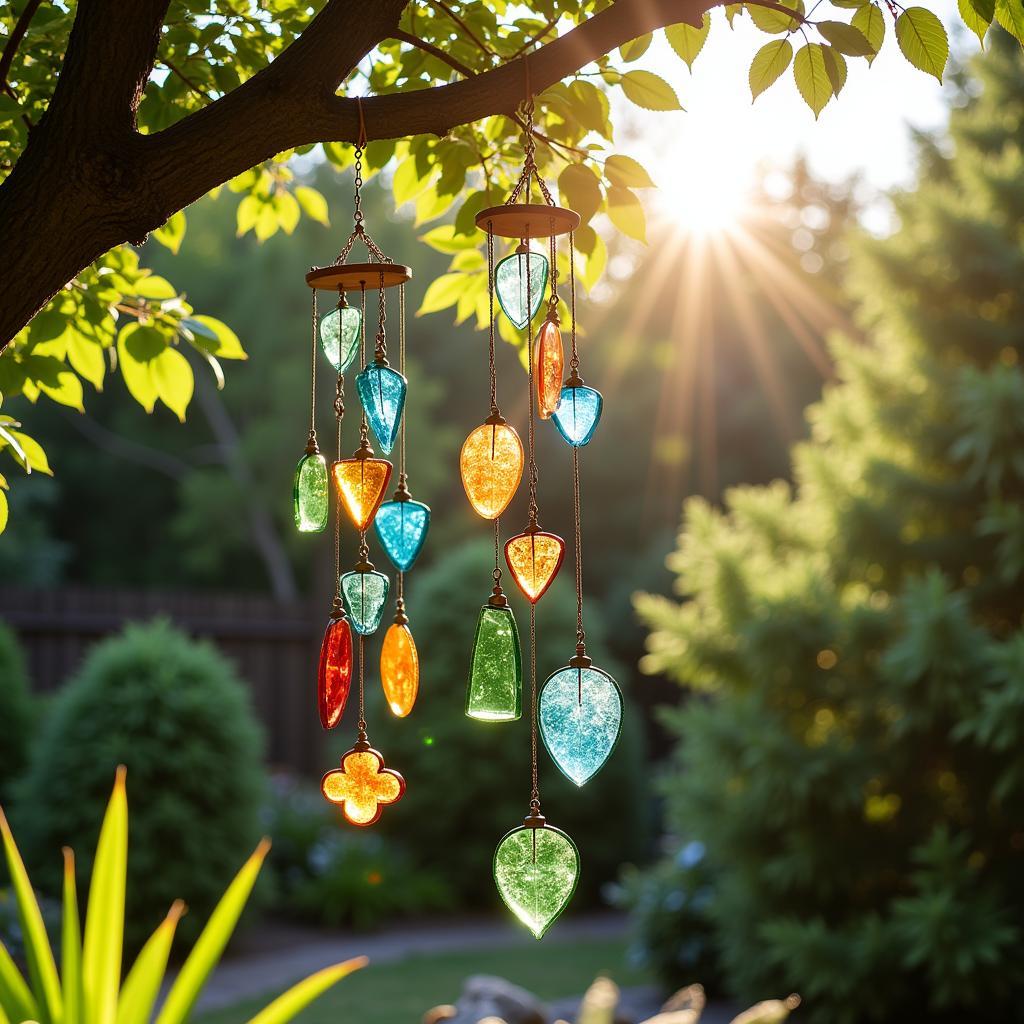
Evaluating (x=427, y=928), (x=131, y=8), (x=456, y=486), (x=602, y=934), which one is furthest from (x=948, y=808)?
(x=456, y=486)

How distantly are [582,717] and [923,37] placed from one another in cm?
103

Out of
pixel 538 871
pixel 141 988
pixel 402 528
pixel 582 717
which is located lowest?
pixel 141 988

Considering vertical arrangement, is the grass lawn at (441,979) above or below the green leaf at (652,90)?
below

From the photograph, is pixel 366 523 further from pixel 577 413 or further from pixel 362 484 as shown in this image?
pixel 577 413

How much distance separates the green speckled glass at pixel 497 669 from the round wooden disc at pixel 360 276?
473 millimetres

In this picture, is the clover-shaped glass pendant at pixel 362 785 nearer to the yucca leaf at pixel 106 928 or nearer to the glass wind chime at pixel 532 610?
the glass wind chime at pixel 532 610

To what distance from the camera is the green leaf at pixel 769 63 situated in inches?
67.8

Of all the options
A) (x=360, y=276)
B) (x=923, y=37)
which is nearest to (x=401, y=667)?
(x=360, y=276)

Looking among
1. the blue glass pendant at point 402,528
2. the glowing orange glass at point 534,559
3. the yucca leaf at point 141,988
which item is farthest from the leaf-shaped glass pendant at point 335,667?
the yucca leaf at point 141,988

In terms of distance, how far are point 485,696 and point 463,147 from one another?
1.00 metres

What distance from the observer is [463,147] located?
83.4 inches

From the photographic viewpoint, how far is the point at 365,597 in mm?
1785

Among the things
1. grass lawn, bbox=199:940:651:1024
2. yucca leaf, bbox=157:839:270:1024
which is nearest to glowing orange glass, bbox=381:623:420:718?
yucca leaf, bbox=157:839:270:1024

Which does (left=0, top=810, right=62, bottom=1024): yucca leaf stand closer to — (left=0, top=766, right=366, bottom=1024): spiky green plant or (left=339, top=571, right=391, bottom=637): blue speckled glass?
(left=0, top=766, right=366, bottom=1024): spiky green plant
